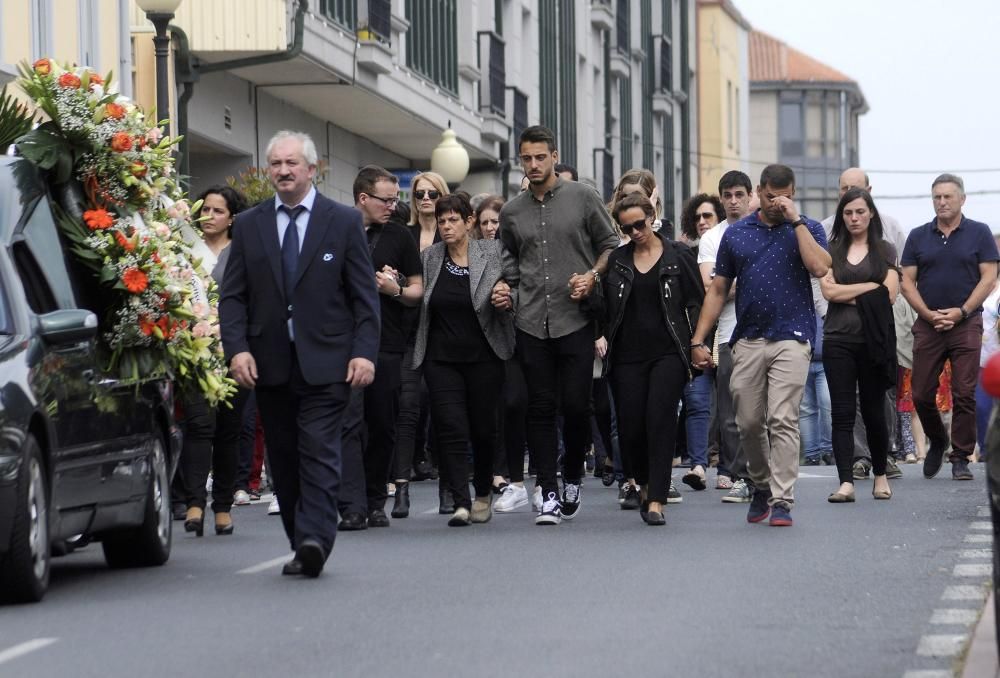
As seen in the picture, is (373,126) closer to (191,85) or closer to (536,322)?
(191,85)

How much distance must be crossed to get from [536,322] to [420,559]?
236cm

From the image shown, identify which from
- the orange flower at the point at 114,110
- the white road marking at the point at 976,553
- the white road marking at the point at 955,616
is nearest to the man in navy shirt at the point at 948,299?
the white road marking at the point at 976,553

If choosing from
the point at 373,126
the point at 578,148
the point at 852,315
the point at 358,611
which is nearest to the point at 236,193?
the point at 852,315

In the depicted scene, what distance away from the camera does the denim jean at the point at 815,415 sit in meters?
20.0

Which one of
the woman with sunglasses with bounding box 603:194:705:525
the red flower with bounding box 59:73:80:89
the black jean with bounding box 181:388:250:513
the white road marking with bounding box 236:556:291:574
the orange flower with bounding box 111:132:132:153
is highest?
the red flower with bounding box 59:73:80:89

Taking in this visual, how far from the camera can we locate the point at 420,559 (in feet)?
37.1

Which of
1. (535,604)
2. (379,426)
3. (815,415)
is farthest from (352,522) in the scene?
(815,415)

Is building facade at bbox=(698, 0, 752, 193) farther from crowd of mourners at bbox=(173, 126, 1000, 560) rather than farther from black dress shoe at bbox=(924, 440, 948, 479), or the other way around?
crowd of mourners at bbox=(173, 126, 1000, 560)

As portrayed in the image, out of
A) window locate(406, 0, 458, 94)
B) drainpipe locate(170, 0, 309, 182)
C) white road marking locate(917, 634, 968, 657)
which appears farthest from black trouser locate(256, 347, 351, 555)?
window locate(406, 0, 458, 94)

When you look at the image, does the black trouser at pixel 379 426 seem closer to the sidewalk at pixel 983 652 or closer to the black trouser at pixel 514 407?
the black trouser at pixel 514 407

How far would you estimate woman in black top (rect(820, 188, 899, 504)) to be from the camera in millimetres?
15070

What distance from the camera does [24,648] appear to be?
8094 mm

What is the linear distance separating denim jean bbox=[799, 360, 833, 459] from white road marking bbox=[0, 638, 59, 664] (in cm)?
1216

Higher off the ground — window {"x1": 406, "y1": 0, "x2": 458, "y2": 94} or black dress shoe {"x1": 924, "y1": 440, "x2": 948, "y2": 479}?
window {"x1": 406, "y1": 0, "x2": 458, "y2": 94}
